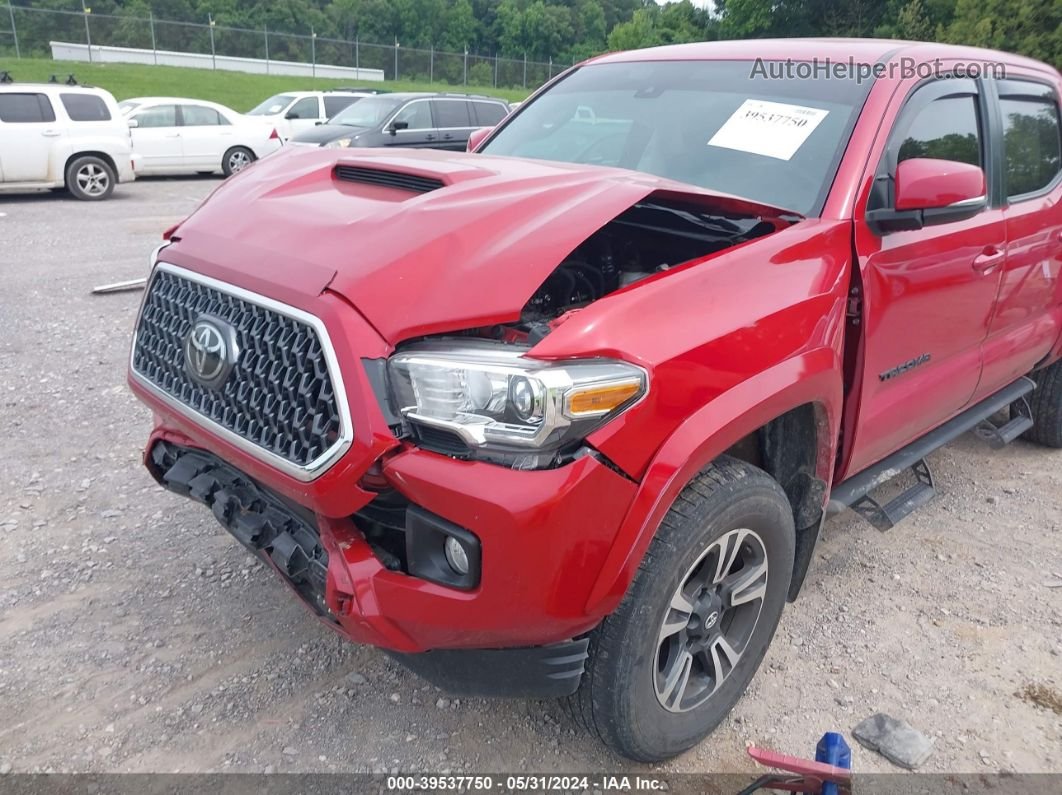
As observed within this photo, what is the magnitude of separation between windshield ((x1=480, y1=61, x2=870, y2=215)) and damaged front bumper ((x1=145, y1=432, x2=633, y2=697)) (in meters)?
1.41

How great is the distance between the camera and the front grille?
1.90 m

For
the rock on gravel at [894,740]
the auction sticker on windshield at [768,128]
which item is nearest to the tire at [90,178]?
the auction sticker on windshield at [768,128]

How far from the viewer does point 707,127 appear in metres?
3.01

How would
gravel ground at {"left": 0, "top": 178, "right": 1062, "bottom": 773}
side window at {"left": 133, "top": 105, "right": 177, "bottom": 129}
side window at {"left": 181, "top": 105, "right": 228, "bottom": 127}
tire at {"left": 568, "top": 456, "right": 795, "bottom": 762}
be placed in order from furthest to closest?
side window at {"left": 181, "top": 105, "right": 228, "bottom": 127} < side window at {"left": 133, "top": 105, "right": 177, "bottom": 129} < gravel ground at {"left": 0, "top": 178, "right": 1062, "bottom": 773} < tire at {"left": 568, "top": 456, "right": 795, "bottom": 762}

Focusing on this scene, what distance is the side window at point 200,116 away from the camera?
1534 centimetres

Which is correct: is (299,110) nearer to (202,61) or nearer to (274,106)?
(274,106)

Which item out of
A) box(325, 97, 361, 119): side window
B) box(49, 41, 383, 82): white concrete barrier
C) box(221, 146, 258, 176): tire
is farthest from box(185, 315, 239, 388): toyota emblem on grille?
box(49, 41, 383, 82): white concrete barrier

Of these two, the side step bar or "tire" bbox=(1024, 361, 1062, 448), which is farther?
"tire" bbox=(1024, 361, 1062, 448)

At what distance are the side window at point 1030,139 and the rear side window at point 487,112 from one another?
12.1 metres

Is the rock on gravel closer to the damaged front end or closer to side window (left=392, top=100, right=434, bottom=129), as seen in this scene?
the damaged front end

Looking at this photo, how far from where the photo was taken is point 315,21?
59.7m

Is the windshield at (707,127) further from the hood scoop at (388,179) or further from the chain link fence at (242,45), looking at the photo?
the chain link fence at (242,45)

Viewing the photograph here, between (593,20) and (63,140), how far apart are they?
72831 millimetres

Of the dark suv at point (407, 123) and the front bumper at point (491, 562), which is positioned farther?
the dark suv at point (407, 123)
